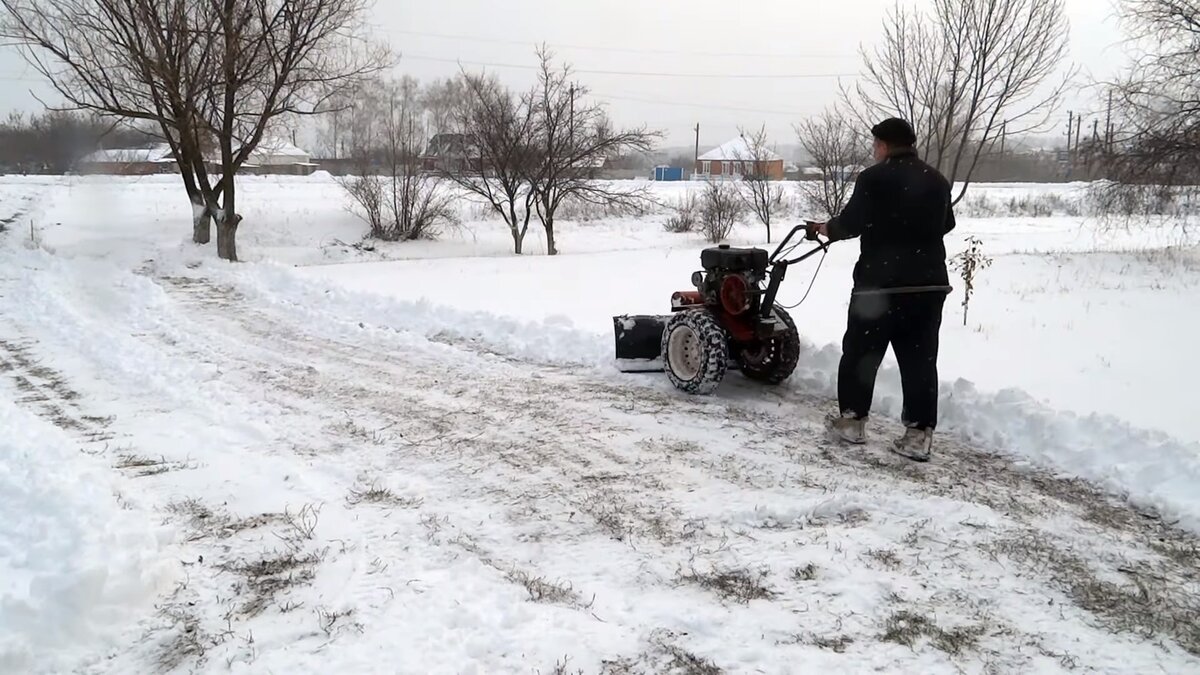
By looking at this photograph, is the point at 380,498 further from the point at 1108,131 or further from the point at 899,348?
the point at 1108,131

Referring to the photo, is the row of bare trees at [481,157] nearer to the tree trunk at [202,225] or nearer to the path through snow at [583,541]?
the tree trunk at [202,225]

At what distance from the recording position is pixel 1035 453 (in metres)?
4.83

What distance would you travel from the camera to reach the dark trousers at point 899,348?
4781 mm

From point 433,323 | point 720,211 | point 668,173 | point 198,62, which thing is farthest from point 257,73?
point 668,173

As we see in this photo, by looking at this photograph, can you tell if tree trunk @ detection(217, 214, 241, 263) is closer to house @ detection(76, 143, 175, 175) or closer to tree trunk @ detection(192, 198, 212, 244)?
tree trunk @ detection(192, 198, 212, 244)

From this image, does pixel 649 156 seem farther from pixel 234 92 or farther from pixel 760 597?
pixel 760 597

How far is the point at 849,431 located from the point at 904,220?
4.30 feet

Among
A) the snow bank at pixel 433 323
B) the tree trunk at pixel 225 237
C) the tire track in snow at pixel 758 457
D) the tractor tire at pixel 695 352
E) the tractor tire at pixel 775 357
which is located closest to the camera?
the tire track in snow at pixel 758 457

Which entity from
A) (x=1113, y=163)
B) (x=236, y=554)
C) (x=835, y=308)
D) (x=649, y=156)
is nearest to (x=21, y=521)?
(x=236, y=554)

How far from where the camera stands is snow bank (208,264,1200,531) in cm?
429

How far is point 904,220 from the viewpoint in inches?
188

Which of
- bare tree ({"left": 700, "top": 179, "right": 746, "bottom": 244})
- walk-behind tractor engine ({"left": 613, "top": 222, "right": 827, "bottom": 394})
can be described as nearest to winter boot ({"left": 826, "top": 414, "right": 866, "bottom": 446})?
walk-behind tractor engine ({"left": 613, "top": 222, "right": 827, "bottom": 394})

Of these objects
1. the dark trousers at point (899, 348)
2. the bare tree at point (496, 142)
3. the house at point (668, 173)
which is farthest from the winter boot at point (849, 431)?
the house at point (668, 173)

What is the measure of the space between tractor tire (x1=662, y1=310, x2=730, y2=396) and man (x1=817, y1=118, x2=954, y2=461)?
3.97 feet
